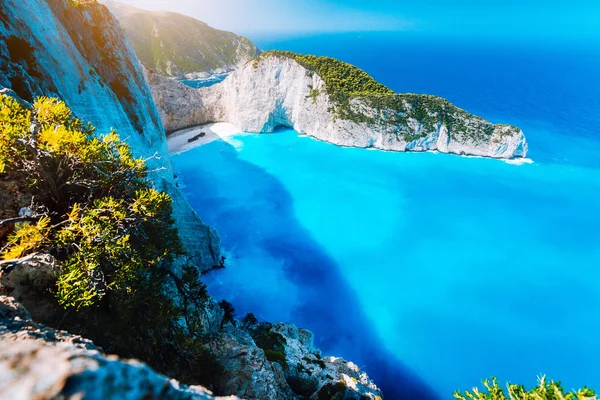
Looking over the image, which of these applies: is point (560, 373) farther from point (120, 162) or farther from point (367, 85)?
point (367, 85)

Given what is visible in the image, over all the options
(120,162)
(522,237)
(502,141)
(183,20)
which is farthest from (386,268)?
(183,20)

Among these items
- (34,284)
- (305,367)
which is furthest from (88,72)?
(305,367)

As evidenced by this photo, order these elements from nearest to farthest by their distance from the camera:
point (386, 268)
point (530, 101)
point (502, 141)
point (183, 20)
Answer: point (386, 268), point (502, 141), point (530, 101), point (183, 20)

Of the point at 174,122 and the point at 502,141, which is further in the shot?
the point at 174,122

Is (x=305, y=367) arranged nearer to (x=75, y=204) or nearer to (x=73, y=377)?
(x=75, y=204)

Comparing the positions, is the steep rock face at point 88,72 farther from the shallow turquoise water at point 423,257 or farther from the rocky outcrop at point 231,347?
the shallow turquoise water at point 423,257
